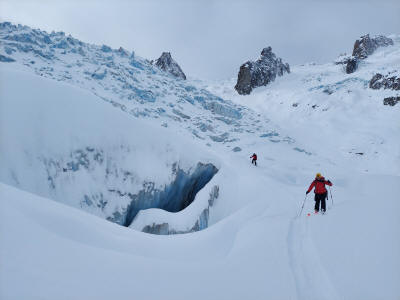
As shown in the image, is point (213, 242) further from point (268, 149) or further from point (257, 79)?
point (257, 79)

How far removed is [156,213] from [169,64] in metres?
45.3

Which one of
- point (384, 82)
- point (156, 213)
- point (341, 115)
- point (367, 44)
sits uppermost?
point (367, 44)

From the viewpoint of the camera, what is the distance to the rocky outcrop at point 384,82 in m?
36.2

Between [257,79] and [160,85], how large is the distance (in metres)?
32.9

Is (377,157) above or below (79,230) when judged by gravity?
above

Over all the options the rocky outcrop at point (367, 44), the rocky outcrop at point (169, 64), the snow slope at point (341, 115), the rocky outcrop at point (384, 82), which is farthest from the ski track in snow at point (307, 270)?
the rocky outcrop at point (367, 44)

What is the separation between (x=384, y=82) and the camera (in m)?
37.4

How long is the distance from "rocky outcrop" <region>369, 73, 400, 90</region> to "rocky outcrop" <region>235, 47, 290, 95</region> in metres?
23.6

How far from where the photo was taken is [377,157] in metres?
26.7

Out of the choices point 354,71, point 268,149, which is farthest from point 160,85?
point 354,71

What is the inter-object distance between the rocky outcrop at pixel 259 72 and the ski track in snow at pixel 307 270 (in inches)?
2168

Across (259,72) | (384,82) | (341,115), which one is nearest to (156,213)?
(341,115)

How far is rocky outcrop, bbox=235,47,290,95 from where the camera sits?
57938mm

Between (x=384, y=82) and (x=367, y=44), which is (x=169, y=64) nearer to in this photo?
(x=384, y=82)
